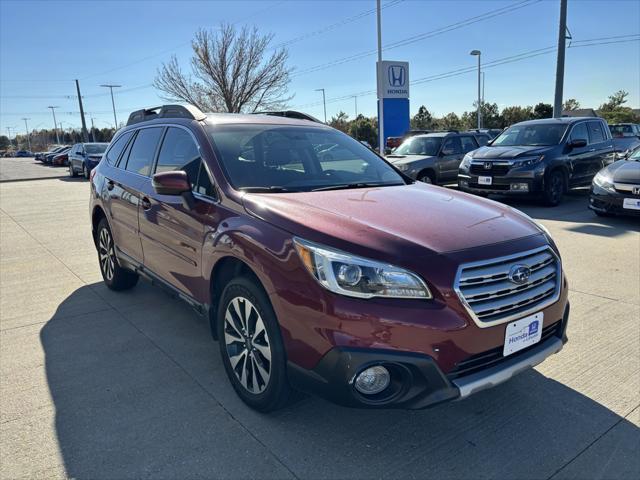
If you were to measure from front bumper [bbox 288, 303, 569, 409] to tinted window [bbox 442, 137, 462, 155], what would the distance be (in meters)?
11.0

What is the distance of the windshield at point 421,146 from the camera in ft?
41.9

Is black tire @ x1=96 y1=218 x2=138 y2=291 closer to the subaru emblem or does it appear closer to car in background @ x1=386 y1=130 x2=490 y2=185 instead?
the subaru emblem

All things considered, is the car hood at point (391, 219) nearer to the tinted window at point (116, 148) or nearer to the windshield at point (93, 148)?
the tinted window at point (116, 148)

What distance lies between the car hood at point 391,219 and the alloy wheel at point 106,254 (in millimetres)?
2752

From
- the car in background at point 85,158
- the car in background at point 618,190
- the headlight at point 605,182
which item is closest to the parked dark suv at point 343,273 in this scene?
the car in background at point 618,190

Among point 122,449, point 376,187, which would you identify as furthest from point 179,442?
point 376,187

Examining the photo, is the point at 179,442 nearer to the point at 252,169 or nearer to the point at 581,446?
the point at 252,169

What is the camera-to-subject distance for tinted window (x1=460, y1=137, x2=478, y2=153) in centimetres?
1310

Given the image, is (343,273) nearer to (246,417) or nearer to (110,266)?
(246,417)

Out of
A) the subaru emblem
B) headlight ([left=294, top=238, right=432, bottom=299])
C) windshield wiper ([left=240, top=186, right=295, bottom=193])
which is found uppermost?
windshield wiper ([left=240, top=186, right=295, bottom=193])

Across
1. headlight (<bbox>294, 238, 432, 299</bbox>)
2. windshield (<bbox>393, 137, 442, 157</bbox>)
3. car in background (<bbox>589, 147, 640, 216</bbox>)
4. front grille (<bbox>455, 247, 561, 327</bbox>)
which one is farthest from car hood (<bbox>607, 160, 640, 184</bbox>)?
headlight (<bbox>294, 238, 432, 299</bbox>)

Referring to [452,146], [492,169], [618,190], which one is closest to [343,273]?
[618,190]

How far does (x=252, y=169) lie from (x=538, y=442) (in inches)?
92.3

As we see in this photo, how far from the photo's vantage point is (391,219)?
2664 millimetres
